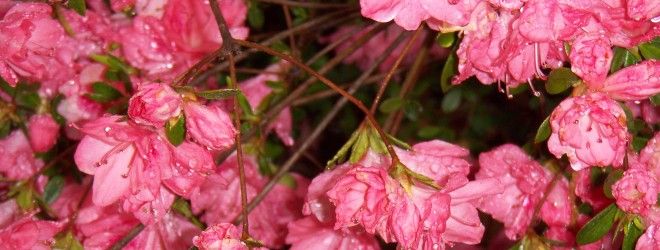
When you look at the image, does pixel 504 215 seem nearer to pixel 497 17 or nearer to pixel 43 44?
pixel 497 17

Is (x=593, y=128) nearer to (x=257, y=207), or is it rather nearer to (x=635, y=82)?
(x=635, y=82)

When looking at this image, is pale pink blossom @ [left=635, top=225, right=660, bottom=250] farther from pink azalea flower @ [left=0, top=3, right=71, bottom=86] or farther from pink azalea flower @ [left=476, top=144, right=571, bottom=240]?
pink azalea flower @ [left=0, top=3, right=71, bottom=86]

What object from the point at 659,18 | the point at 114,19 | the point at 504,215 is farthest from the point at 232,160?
the point at 659,18

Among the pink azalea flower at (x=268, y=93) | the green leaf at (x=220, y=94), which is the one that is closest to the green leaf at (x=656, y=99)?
the green leaf at (x=220, y=94)

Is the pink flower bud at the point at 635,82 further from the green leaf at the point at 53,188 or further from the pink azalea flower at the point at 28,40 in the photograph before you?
the green leaf at the point at 53,188

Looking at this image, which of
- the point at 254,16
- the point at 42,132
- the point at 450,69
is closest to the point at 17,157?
the point at 42,132
